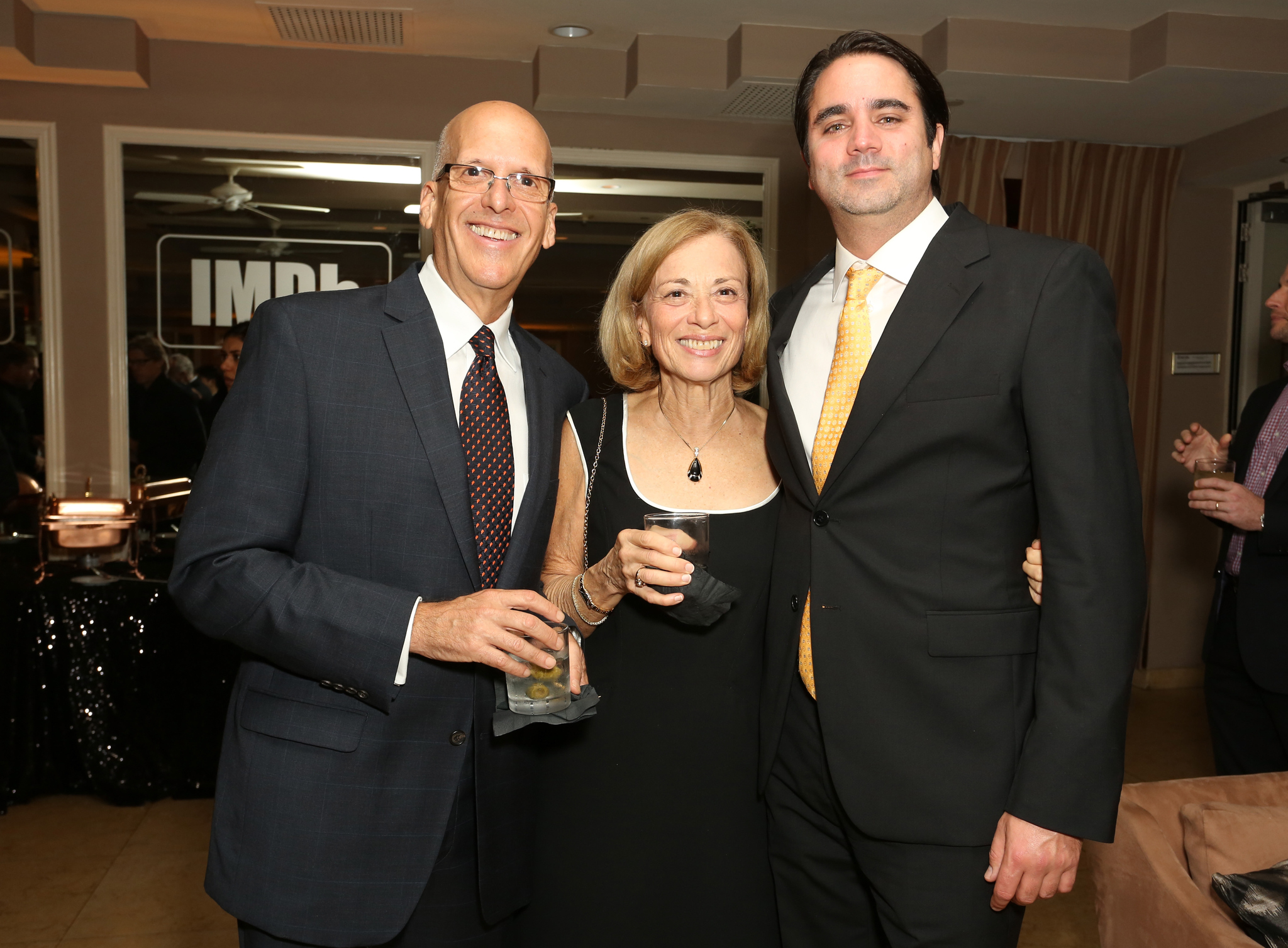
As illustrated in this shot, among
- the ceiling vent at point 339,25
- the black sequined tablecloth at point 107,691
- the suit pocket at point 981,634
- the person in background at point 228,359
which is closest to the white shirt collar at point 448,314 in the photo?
the suit pocket at point 981,634

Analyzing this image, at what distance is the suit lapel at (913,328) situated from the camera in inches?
60.1

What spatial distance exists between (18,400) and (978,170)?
215 inches

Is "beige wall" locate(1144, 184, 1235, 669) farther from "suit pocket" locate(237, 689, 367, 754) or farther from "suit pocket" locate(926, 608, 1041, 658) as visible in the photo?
"suit pocket" locate(237, 689, 367, 754)

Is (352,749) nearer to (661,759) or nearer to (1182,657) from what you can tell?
(661,759)

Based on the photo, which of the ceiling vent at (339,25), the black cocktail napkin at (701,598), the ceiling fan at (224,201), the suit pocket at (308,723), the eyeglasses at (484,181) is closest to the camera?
the suit pocket at (308,723)

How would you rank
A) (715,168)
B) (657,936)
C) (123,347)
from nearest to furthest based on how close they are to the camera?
(657,936)
(123,347)
(715,168)

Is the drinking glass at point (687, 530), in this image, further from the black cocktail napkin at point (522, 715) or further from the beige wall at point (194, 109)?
the beige wall at point (194, 109)

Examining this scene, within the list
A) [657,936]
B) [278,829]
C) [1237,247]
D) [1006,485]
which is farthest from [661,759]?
[1237,247]

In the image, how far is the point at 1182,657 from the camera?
6203mm

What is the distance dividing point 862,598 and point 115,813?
3619mm

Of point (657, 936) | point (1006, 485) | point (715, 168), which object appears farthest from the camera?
point (715, 168)

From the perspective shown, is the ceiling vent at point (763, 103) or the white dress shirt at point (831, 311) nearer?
the white dress shirt at point (831, 311)

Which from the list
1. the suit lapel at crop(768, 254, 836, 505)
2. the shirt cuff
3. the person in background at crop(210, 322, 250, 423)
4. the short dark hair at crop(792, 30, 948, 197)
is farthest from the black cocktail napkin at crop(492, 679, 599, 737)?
the person in background at crop(210, 322, 250, 423)

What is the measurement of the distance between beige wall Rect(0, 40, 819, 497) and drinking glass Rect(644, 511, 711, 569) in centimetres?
446
